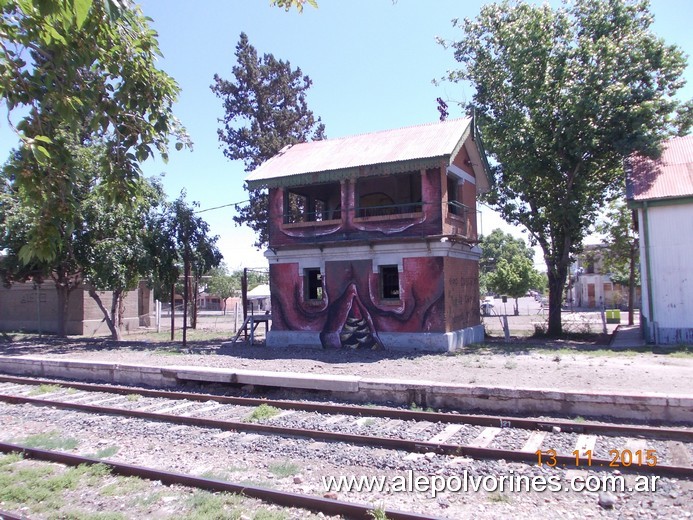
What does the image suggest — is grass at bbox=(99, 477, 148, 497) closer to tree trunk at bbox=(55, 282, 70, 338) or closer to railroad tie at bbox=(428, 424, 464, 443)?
railroad tie at bbox=(428, 424, 464, 443)

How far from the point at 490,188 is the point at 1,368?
1984 centimetres

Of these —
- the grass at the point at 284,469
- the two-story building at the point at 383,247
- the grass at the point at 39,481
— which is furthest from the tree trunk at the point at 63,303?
the grass at the point at 284,469

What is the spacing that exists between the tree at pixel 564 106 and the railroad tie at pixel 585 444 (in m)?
15.4

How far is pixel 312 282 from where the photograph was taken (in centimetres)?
2041

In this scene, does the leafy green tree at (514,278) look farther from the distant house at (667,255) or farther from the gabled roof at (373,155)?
the distant house at (667,255)

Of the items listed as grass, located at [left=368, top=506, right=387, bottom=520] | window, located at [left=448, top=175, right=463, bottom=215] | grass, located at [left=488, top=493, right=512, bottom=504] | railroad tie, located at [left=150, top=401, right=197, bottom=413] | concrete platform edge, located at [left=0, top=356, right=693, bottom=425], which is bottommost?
railroad tie, located at [left=150, top=401, right=197, bottom=413]

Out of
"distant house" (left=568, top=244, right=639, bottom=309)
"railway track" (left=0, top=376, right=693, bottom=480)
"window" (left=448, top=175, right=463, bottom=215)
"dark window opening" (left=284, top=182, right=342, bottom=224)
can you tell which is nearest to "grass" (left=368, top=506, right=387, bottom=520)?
"railway track" (left=0, top=376, right=693, bottom=480)

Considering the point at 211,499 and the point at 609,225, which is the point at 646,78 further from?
the point at 211,499

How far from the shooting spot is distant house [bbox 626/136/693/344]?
56.0ft

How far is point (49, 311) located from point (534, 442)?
30785 mm

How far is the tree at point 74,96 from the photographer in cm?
446

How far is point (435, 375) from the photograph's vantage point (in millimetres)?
12008

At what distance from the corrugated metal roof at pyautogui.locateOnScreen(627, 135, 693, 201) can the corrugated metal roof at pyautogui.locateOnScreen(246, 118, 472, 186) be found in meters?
6.44

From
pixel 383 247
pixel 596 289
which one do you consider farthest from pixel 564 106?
pixel 596 289
